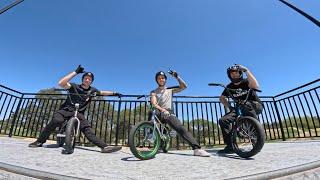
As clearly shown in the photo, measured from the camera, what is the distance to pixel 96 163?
3.64 metres

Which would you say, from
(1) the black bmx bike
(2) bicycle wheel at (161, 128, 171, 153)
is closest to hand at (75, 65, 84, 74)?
(2) bicycle wheel at (161, 128, 171, 153)

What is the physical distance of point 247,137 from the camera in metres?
4.10

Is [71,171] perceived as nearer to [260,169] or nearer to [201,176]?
[201,176]

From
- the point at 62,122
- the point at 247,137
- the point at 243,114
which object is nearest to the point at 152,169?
the point at 247,137

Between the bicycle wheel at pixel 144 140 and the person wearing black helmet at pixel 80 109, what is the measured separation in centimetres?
83

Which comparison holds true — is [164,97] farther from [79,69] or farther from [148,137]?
[79,69]

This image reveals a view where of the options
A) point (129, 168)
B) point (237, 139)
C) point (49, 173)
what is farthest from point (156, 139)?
point (49, 173)

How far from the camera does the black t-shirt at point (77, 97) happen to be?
5188 millimetres

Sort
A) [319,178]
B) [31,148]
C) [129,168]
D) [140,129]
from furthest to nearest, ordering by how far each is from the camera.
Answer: [31,148]
[140,129]
[129,168]
[319,178]

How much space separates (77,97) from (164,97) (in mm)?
1892

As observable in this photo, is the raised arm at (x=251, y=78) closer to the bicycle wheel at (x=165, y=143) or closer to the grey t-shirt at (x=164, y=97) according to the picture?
the grey t-shirt at (x=164, y=97)

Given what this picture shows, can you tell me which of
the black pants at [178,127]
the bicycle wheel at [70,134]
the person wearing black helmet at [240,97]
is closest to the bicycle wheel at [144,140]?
the black pants at [178,127]

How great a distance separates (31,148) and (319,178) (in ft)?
16.3

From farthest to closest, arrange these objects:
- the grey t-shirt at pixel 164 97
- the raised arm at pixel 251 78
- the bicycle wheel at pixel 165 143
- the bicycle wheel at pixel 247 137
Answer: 1. the grey t-shirt at pixel 164 97
2. the bicycle wheel at pixel 165 143
3. the raised arm at pixel 251 78
4. the bicycle wheel at pixel 247 137
